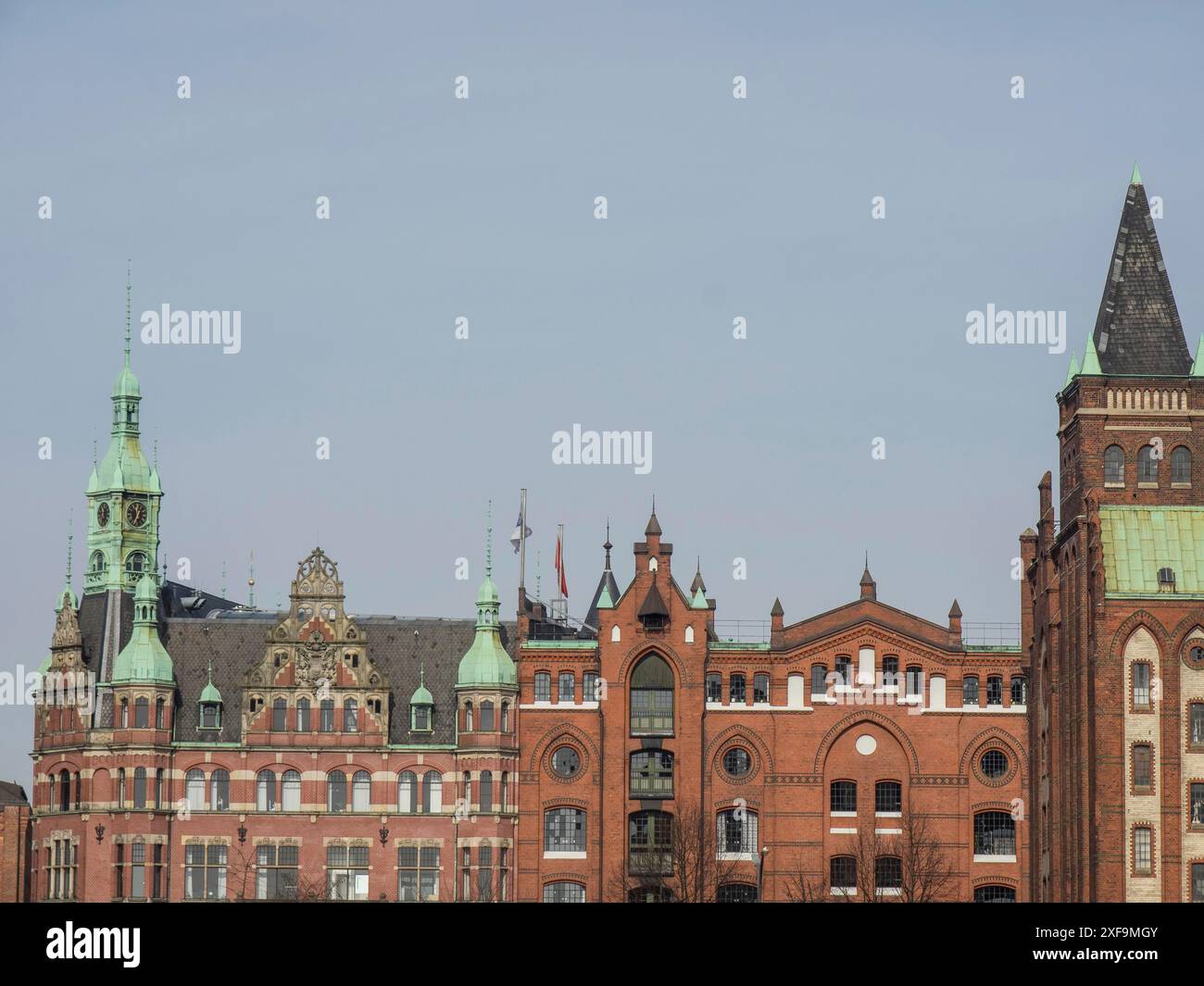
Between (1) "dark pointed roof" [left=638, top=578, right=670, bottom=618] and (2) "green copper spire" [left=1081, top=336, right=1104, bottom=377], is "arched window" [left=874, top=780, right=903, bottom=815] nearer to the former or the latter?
(1) "dark pointed roof" [left=638, top=578, right=670, bottom=618]

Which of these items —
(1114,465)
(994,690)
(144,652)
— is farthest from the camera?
(144,652)

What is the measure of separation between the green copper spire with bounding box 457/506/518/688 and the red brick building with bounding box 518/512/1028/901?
2002 mm

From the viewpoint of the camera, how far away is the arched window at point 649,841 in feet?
453

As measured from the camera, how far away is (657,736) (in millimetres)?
140125

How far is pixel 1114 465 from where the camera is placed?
133 meters

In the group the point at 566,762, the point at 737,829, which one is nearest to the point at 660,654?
the point at 566,762

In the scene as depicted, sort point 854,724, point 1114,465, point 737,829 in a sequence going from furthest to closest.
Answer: point 854,724 < point 737,829 < point 1114,465

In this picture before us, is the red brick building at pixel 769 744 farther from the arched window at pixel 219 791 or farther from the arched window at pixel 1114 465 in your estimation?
the arched window at pixel 219 791

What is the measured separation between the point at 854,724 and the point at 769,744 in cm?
461

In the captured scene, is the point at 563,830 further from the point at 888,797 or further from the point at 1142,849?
the point at 1142,849
